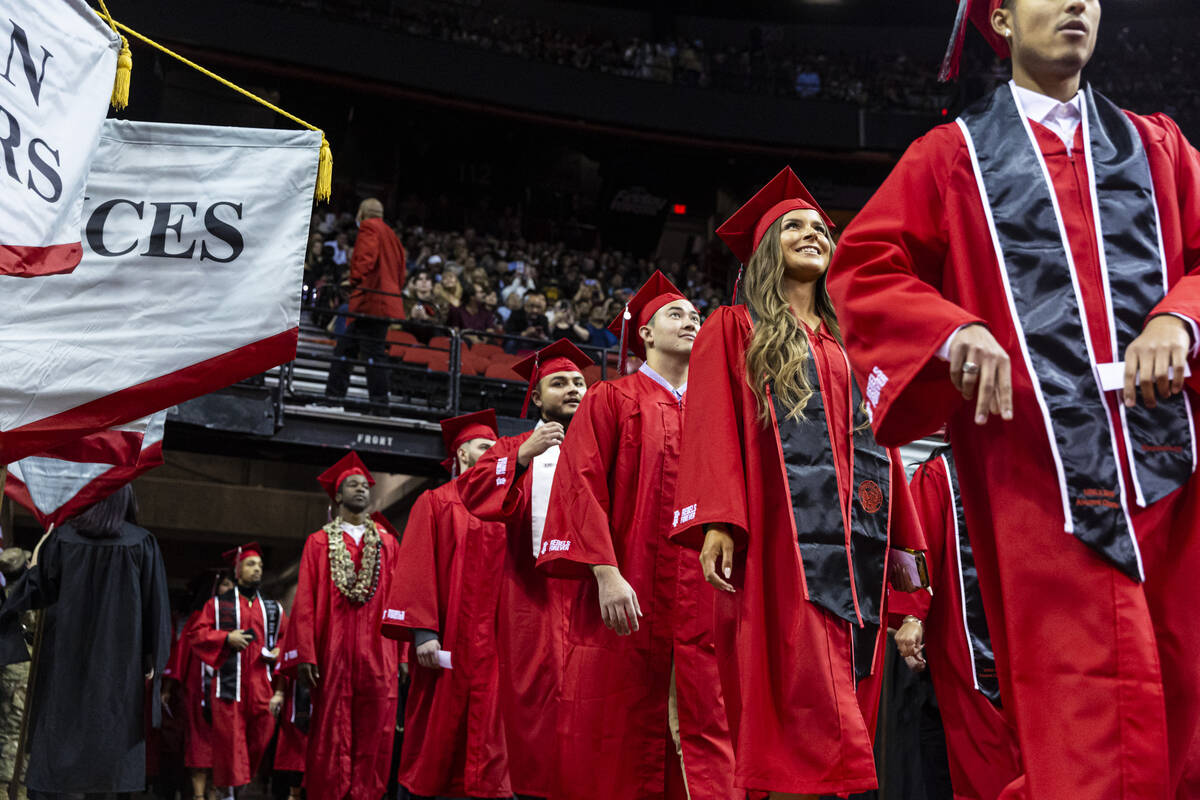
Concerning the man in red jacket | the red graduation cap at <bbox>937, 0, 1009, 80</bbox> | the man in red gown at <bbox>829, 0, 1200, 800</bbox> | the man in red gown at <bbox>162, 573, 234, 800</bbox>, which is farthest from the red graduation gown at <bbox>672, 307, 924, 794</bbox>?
the man in red jacket

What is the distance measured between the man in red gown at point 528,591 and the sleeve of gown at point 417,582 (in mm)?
860

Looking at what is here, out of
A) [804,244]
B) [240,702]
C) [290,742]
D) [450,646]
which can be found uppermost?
[804,244]

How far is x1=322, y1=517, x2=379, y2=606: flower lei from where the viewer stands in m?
7.98

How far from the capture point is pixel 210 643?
378 inches

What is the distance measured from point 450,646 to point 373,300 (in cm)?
642

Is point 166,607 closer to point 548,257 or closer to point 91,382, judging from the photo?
point 91,382

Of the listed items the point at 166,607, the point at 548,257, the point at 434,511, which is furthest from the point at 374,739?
the point at 548,257

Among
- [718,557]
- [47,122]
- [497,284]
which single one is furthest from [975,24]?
[497,284]

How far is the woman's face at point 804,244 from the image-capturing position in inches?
139

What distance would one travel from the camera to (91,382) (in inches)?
144

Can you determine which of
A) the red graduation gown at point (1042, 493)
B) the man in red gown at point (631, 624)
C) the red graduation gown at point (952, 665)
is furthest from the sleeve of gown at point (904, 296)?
the red graduation gown at point (952, 665)

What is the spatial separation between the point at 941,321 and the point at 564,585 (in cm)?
310

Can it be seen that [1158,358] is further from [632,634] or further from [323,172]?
[323,172]

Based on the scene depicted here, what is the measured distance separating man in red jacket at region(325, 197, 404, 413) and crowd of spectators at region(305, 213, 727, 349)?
0.75 ft
